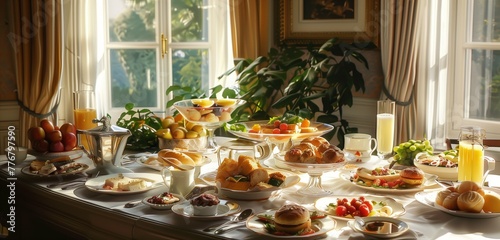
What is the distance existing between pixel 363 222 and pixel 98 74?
3.45 metres

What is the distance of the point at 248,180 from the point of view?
2227 millimetres

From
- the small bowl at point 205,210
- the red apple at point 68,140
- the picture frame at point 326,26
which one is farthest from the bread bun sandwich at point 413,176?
the picture frame at point 326,26

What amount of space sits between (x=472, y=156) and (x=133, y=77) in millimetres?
3390

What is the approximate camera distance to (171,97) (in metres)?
5.19

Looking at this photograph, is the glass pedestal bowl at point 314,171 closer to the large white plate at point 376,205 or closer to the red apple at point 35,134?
the large white plate at point 376,205

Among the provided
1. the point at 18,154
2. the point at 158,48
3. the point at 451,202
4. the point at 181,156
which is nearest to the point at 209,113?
the point at 181,156

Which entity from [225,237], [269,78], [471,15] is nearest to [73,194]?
[225,237]

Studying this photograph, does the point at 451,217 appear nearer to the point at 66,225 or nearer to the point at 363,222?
the point at 363,222

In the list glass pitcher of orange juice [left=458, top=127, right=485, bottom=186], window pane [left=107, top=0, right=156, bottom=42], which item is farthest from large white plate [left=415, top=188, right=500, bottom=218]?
window pane [left=107, top=0, right=156, bottom=42]

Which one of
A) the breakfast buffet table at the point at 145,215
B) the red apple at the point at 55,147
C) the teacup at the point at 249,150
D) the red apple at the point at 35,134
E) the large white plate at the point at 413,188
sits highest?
the red apple at the point at 35,134

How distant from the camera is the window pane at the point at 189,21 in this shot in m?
5.13

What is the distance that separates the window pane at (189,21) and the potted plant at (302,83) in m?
0.45

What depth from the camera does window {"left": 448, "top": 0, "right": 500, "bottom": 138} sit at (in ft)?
13.0

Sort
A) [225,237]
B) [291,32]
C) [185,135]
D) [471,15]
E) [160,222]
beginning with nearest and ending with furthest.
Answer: [225,237] → [160,222] → [185,135] → [471,15] → [291,32]
